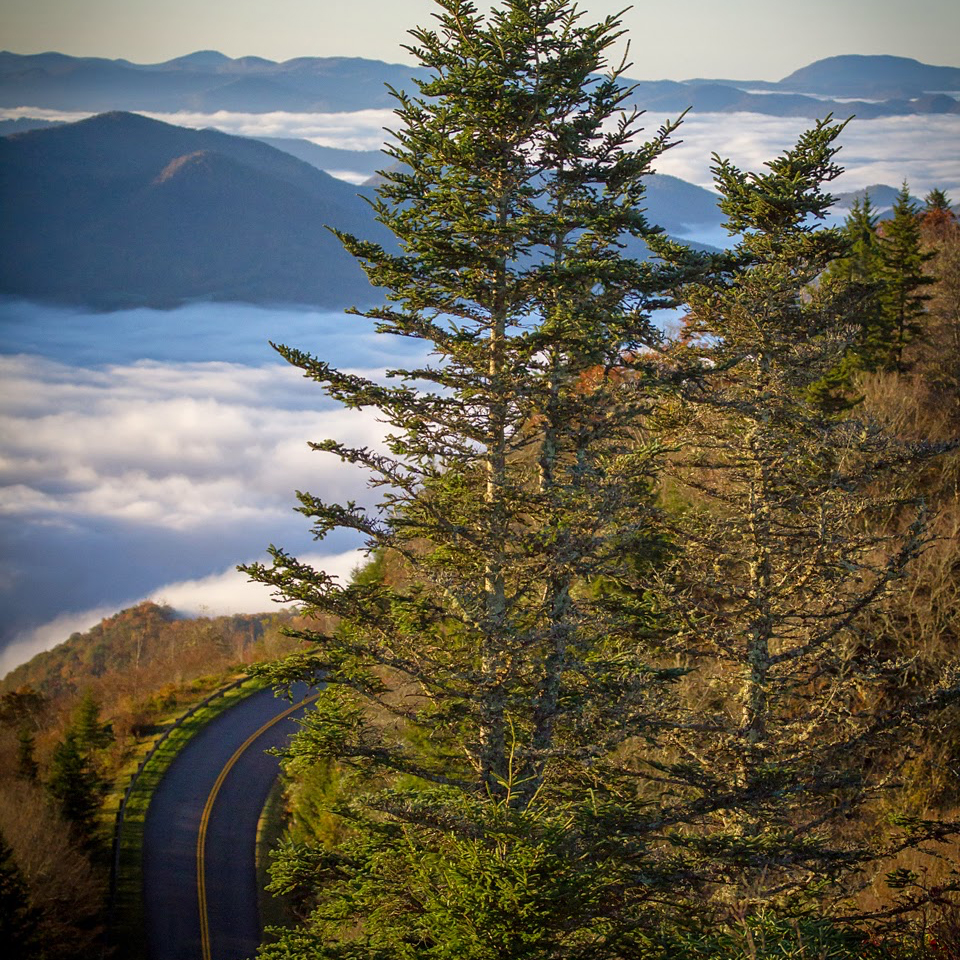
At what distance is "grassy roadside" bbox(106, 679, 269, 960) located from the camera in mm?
24016

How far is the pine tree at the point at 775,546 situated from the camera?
11.0m

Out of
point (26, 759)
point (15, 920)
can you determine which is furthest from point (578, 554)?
point (26, 759)

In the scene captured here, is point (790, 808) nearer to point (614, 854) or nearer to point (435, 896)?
point (614, 854)

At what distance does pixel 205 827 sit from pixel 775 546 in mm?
24982

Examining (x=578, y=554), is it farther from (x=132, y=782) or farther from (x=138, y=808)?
(x=132, y=782)

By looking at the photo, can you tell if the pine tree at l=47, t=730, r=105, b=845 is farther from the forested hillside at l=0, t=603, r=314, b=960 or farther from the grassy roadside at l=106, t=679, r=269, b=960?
the grassy roadside at l=106, t=679, r=269, b=960

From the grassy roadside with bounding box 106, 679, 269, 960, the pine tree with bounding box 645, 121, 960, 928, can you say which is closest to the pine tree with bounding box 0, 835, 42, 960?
the grassy roadside with bounding box 106, 679, 269, 960

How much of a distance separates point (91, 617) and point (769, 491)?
183 meters

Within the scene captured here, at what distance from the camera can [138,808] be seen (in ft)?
97.8

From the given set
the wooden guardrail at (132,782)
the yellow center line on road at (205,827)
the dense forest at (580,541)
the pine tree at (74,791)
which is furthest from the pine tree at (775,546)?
the pine tree at (74,791)

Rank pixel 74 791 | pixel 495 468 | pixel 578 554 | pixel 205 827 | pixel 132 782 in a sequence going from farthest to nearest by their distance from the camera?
pixel 132 782 → pixel 205 827 → pixel 74 791 → pixel 495 468 → pixel 578 554

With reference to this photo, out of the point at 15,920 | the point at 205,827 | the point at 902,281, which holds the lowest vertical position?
the point at 205,827

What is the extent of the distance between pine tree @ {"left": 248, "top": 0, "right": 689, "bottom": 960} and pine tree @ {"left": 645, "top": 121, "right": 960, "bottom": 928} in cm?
132

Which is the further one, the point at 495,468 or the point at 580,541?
the point at 495,468
